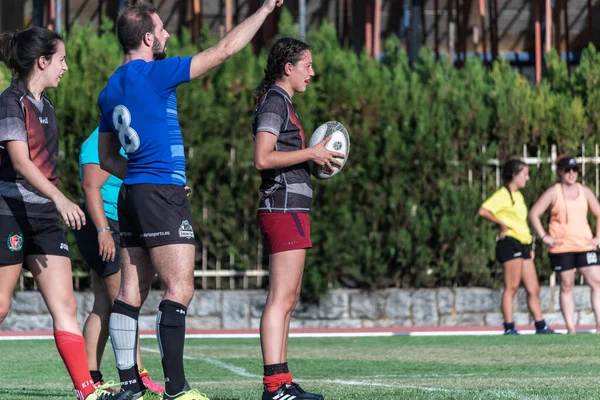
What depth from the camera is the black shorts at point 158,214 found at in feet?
18.8

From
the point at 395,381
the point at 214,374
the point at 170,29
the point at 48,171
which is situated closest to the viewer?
the point at 48,171

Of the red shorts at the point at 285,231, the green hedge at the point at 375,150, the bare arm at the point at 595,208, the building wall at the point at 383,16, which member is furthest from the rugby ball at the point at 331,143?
the building wall at the point at 383,16

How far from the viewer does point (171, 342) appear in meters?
5.70

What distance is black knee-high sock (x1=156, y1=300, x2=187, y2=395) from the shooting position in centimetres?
569

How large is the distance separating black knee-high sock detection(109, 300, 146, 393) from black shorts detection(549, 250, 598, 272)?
808 centimetres

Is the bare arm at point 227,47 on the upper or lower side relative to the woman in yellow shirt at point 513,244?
upper

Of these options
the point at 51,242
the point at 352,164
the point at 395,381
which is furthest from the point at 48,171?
the point at 352,164

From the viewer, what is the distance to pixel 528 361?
9.44 meters

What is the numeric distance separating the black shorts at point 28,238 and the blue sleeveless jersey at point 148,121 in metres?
0.64

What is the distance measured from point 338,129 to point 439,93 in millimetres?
9382

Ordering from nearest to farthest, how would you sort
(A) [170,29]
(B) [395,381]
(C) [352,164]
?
1. (B) [395,381]
2. (C) [352,164]
3. (A) [170,29]

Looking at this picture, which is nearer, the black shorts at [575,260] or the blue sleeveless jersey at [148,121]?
the blue sleeveless jersey at [148,121]

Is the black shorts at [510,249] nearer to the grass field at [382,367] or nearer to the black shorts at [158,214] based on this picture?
the grass field at [382,367]

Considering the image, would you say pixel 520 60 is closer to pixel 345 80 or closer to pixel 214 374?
pixel 345 80
